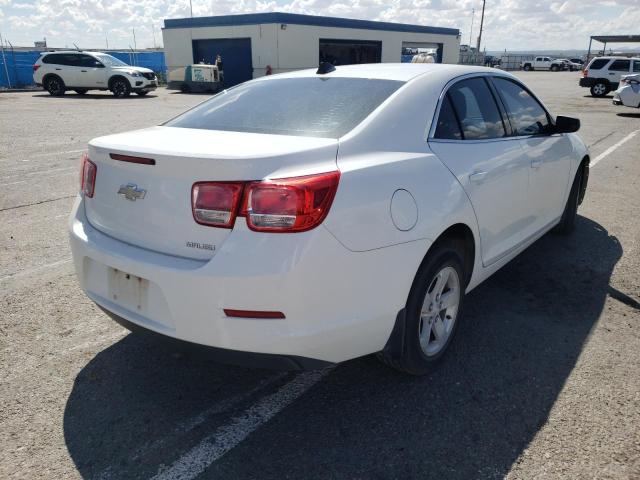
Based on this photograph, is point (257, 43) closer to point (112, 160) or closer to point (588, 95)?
point (588, 95)

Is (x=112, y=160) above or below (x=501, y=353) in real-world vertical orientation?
above

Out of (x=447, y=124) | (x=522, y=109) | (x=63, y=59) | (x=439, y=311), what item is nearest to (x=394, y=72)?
(x=447, y=124)

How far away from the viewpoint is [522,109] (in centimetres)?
396

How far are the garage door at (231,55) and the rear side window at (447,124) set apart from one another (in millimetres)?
30917

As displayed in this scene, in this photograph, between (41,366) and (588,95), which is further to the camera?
(588,95)

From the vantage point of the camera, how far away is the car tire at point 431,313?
8.52 feet

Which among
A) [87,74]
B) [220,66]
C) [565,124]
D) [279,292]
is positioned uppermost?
[565,124]

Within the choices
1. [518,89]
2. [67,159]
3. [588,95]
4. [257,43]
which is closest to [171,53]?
[257,43]

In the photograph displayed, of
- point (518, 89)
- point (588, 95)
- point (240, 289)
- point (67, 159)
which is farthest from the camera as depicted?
point (588, 95)

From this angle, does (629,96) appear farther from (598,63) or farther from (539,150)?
(539,150)

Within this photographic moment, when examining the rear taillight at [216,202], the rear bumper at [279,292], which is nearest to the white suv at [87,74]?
the rear bumper at [279,292]

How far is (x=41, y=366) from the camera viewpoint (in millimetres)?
2971

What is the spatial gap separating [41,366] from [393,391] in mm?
1975

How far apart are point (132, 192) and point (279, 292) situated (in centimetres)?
90
